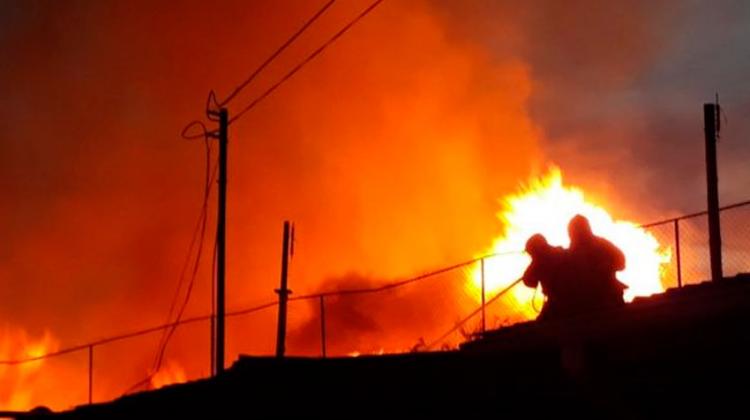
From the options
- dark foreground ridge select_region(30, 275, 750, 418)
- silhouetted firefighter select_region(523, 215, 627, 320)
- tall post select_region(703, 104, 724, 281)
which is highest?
Answer: tall post select_region(703, 104, 724, 281)

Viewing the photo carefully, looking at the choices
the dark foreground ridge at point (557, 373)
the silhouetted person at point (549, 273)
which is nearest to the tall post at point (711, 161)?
the silhouetted person at point (549, 273)

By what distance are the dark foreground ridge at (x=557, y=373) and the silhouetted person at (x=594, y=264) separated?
2.38 m

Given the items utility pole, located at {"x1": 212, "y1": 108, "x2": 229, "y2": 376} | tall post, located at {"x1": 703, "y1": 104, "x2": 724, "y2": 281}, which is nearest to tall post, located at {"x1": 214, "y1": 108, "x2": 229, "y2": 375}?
utility pole, located at {"x1": 212, "y1": 108, "x2": 229, "y2": 376}

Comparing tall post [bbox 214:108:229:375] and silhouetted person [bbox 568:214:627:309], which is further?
tall post [bbox 214:108:229:375]

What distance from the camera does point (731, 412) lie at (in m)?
9.52

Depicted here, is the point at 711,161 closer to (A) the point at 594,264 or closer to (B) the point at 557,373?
(A) the point at 594,264

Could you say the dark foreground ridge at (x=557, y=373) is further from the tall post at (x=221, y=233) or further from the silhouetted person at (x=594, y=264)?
the tall post at (x=221, y=233)

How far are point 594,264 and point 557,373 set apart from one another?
323 centimetres

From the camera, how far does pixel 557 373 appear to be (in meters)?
10.1

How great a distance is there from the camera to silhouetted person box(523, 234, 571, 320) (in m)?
13.2

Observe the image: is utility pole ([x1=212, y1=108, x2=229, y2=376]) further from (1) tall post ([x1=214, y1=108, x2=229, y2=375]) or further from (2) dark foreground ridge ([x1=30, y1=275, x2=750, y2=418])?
(2) dark foreground ridge ([x1=30, y1=275, x2=750, y2=418])

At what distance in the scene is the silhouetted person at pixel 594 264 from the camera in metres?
13.1

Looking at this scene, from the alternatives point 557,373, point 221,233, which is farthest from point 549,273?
point 221,233

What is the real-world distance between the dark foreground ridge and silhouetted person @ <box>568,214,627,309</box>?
2.38 m
